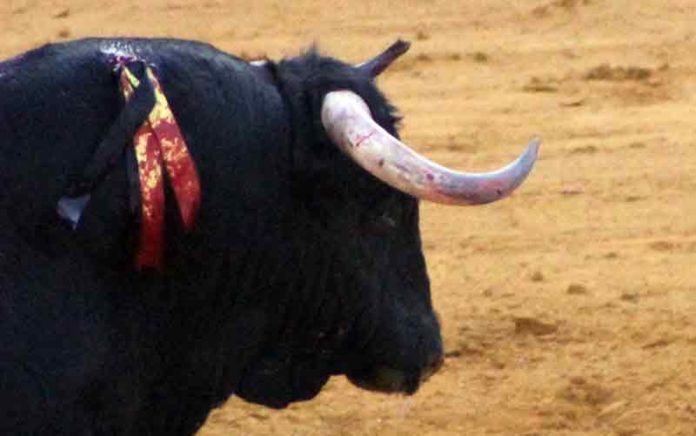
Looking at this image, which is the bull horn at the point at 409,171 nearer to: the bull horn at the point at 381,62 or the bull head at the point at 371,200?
the bull head at the point at 371,200

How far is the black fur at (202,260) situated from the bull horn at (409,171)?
0.25ft

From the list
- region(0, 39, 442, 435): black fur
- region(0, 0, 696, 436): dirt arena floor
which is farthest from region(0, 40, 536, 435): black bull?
region(0, 0, 696, 436): dirt arena floor

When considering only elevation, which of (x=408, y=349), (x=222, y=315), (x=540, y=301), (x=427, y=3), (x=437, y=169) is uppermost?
(x=437, y=169)

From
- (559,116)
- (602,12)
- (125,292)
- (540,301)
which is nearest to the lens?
(125,292)

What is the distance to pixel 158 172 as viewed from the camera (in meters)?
3.31

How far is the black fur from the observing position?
10.7ft

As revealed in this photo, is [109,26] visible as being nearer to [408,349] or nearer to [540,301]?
[540,301]

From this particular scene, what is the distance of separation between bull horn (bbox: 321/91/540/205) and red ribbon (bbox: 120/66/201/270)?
317 millimetres

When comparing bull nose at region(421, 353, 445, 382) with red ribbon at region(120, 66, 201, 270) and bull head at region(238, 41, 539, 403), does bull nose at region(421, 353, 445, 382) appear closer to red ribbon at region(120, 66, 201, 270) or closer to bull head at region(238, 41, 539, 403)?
bull head at region(238, 41, 539, 403)

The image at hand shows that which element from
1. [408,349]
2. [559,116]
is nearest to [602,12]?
[559,116]

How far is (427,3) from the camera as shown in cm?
1290

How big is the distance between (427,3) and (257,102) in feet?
30.9

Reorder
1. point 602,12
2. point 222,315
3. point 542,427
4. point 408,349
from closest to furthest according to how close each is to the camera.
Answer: point 222,315
point 408,349
point 542,427
point 602,12

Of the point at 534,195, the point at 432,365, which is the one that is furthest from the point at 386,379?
the point at 534,195
